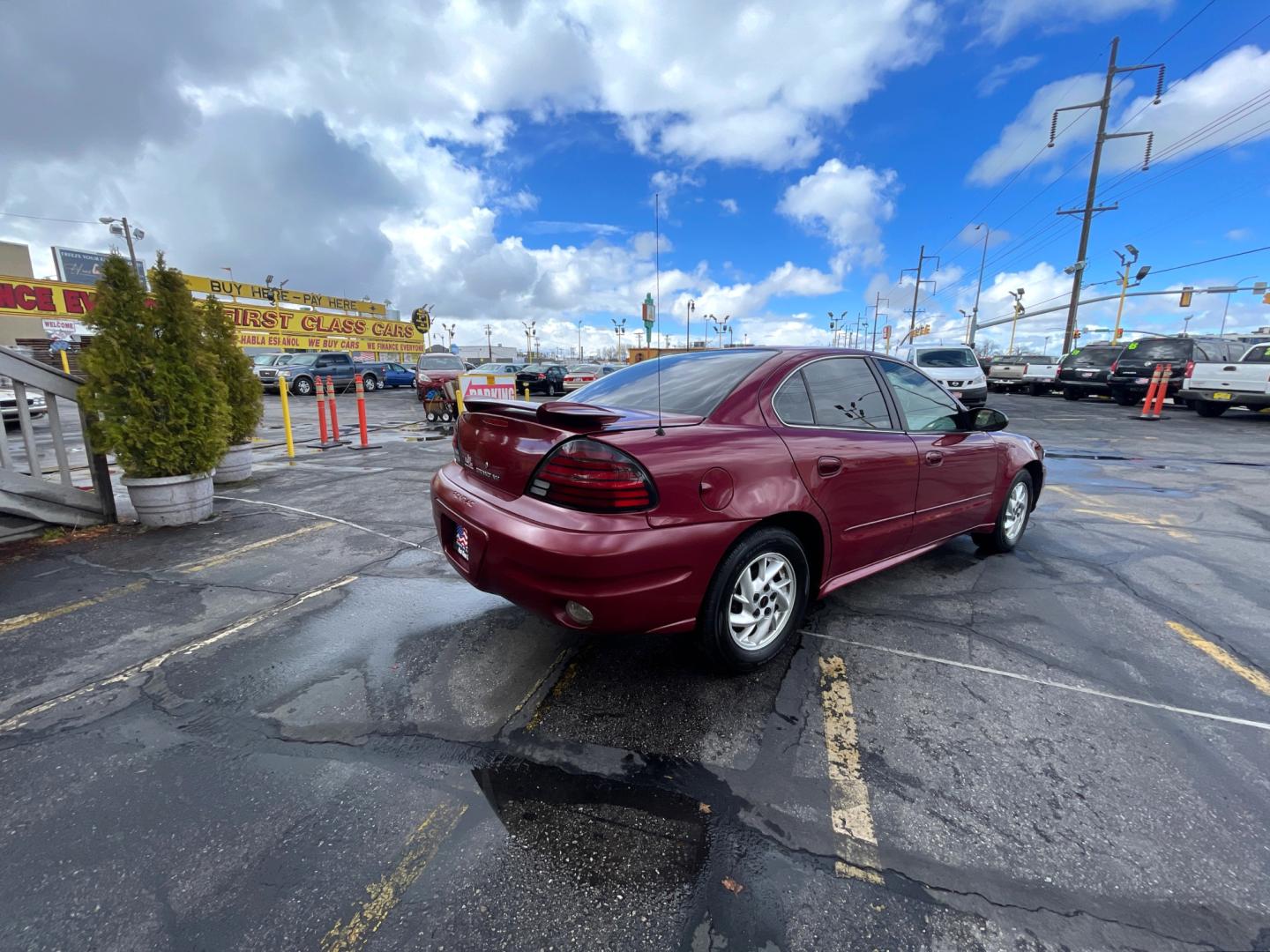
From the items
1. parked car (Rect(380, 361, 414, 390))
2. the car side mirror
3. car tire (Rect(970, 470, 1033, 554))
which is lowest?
car tire (Rect(970, 470, 1033, 554))

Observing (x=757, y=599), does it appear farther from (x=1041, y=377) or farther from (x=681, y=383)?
(x=1041, y=377)

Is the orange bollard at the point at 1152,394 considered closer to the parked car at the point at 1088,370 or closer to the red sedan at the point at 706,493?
the parked car at the point at 1088,370

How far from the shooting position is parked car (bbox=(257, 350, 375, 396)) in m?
22.5

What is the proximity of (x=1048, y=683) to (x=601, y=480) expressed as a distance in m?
2.32

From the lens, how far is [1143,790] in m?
1.95

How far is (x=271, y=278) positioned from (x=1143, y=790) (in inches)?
1897

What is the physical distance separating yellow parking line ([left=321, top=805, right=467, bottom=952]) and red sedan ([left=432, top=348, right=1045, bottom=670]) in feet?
2.49

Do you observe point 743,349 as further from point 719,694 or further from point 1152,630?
point 1152,630

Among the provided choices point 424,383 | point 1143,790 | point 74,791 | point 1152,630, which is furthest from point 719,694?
point 424,383

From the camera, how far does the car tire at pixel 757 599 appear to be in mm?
2373

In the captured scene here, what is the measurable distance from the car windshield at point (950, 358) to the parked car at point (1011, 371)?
11.7m

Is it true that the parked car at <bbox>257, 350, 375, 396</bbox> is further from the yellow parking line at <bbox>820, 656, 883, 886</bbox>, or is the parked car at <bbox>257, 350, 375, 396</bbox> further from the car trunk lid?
the yellow parking line at <bbox>820, 656, 883, 886</bbox>

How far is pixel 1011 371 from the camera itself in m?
25.3

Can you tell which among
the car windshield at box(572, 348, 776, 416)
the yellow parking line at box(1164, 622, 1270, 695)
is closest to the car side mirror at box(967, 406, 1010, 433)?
the yellow parking line at box(1164, 622, 1270, 695)
